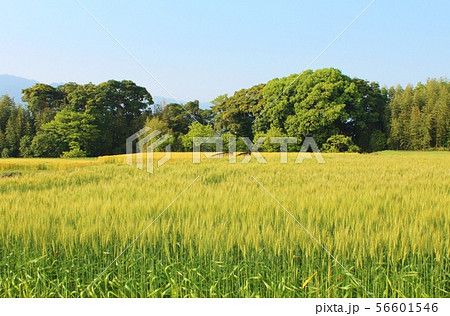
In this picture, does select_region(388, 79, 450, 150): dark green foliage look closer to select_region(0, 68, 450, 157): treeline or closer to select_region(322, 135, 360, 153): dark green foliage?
select_region(0, 68, 450, 157): treeline

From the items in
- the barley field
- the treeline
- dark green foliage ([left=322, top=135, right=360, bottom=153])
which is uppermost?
the treeline

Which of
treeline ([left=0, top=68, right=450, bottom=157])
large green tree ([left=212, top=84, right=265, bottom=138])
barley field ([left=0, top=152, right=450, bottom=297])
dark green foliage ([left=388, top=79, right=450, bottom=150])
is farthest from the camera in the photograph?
dark green foliage ([left=388, top=79, right=450, bottom=150])

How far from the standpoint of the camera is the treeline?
33.1 feet

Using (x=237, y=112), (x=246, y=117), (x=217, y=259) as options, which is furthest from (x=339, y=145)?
(x=217, y=259)

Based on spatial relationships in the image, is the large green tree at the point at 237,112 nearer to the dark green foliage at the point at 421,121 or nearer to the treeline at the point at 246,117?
the treeline at the point at 246,117

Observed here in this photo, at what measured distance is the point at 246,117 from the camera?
60.6 ft

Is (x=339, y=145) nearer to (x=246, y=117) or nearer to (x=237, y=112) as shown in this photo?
(x=246, y=117)

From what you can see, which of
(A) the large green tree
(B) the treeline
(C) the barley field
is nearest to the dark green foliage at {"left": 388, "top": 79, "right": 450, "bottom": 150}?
(B) the treeline

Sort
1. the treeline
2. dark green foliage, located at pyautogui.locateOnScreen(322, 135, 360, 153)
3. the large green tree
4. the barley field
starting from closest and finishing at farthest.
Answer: the barley field < the treeline < the large green tree < dark green foliage, located at pyautogui.locateOnScreen(322, 135, 360, 153)

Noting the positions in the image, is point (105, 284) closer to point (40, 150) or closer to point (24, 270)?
point (24, 270)

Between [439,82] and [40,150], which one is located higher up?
[439,82]

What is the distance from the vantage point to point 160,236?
246 centimetres
